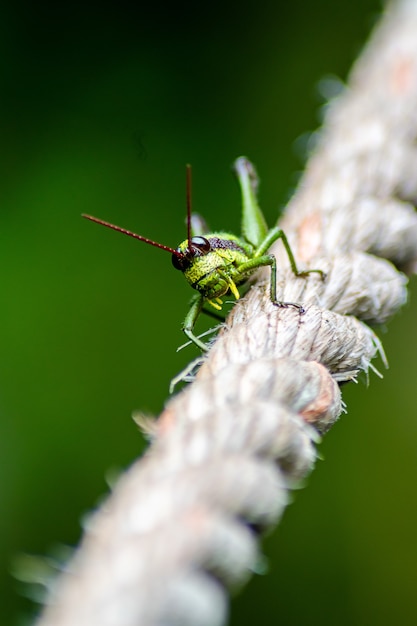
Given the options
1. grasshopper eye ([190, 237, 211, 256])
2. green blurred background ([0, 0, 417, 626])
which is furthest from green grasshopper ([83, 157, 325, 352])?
green blurred background ([0, 0, 417, 626])

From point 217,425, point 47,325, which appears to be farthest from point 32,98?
point 217,425

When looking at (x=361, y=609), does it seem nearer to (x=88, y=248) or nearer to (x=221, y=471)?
(x=88, y=248)

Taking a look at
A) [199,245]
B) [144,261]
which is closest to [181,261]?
[199,245]

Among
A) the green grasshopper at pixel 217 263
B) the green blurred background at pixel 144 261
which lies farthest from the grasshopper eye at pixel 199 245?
the green blurred background at pixel 144 261

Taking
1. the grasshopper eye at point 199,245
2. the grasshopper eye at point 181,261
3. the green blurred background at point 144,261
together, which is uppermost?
the green blurred background at point 144,261

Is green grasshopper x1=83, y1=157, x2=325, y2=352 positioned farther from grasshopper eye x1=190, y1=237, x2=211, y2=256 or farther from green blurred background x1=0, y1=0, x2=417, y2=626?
green blurred background x1=0, y1=0, x2=417, y2=626

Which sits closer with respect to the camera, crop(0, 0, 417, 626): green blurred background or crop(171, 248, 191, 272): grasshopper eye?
crop(171, 248, 191, 272): grasshopper eye

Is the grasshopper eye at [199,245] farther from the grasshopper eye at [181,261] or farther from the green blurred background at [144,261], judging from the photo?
the green blurred background at [144,261]

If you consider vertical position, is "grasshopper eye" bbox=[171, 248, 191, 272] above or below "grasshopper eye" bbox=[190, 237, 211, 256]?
below
